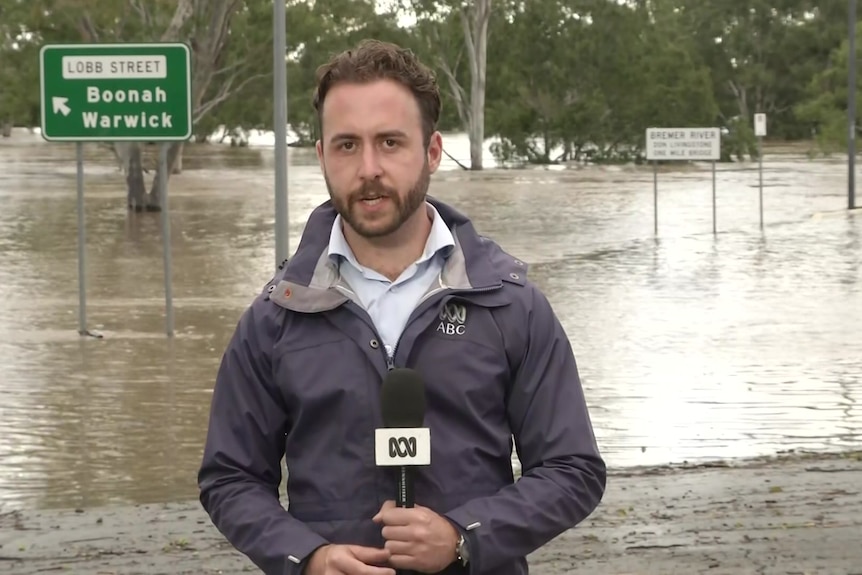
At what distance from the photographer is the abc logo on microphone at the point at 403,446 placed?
8.61ft

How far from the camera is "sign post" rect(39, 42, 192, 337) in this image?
14.0 metres

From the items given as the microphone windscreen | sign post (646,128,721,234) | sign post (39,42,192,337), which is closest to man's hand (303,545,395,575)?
the microphone windscreen

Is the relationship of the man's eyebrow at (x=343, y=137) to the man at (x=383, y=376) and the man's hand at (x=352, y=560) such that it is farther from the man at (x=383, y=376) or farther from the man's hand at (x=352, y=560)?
the man's hand at (x=352, y=560)

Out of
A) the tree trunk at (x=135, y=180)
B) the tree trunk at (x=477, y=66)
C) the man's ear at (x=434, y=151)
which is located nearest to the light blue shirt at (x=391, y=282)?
the man's ear at (x=434, y=151)

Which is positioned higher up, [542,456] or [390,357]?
[390,357]

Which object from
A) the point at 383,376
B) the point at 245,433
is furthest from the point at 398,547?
the point at 245,433

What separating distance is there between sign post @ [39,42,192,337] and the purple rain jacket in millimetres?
11163

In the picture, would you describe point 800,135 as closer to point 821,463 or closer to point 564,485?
point 821,463

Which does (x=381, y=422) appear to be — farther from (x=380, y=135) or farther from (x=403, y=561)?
(x=380, y=135)

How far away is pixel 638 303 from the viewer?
17469 millimetres

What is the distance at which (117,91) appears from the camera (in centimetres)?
1421

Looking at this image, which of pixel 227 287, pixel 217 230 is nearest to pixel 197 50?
pixel 217 230

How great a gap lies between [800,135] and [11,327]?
85822 millimetres

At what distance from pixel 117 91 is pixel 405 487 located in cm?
1202
